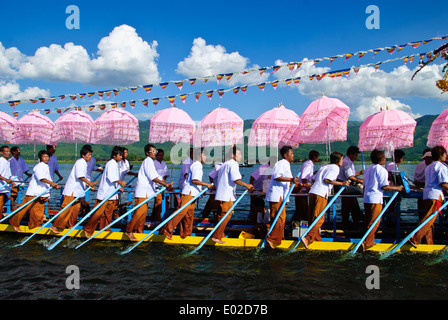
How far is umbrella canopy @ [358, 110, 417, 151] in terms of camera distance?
341 inches

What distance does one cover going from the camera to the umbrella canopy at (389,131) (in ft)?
28.4

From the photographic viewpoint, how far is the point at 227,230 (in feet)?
27.2

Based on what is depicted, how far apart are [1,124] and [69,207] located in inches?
210

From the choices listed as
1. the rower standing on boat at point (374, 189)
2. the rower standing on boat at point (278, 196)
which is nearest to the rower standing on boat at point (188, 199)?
the rower standing on boat at point (278, 196)

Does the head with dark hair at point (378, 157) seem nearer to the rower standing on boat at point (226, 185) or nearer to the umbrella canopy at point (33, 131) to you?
the rower standing on boat at point (226, 185)

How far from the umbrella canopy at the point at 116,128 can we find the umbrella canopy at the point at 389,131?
22.6ft

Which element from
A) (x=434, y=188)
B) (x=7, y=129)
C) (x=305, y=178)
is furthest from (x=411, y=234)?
(x=7, y=129)

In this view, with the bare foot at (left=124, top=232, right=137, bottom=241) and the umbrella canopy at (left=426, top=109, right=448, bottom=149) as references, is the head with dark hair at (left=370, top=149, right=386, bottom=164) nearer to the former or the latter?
the umbrella canopy at (left=426, top=109, right=448, bottom=149)

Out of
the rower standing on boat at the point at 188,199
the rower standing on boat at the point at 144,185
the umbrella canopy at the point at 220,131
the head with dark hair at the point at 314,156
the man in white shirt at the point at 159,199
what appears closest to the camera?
the rower standing on boat at the point at 188,199

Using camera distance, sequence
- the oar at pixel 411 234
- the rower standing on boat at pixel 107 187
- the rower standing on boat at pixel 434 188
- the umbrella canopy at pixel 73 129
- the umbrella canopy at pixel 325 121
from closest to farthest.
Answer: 1. the oar at pixel 411 234
2. the rower standing on boat at pixel 434 188
3. the rower standing on boat at pixel 107 187
4. the umbrella canopy at pixel 325 121
5. the umbrella canopy at pixel 73 129

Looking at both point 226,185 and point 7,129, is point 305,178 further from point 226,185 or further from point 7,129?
point 7,129

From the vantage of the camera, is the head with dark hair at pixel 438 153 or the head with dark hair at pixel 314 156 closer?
the head with dark hair at pixel 438 153
